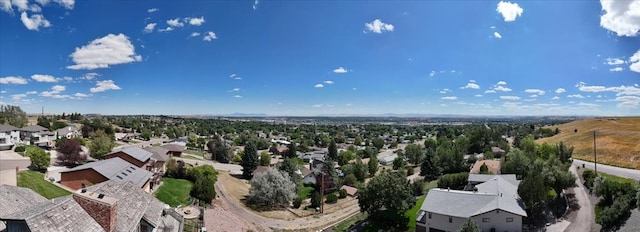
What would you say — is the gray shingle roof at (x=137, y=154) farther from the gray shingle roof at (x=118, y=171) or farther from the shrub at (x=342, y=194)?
the shrub at (x=342, y=194)

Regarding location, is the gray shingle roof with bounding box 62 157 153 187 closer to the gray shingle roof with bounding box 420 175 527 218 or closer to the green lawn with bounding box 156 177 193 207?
the green lawn with bounding box 156 177 193 207

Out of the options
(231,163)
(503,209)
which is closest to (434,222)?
(503,209)

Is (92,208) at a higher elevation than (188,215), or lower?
higher

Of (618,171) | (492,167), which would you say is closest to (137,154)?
(492,167)

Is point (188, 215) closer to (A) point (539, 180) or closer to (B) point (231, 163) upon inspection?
(A) point (539, 180)

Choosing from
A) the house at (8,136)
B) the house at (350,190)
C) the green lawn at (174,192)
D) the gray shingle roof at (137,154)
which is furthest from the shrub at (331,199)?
the house at (8,136)
